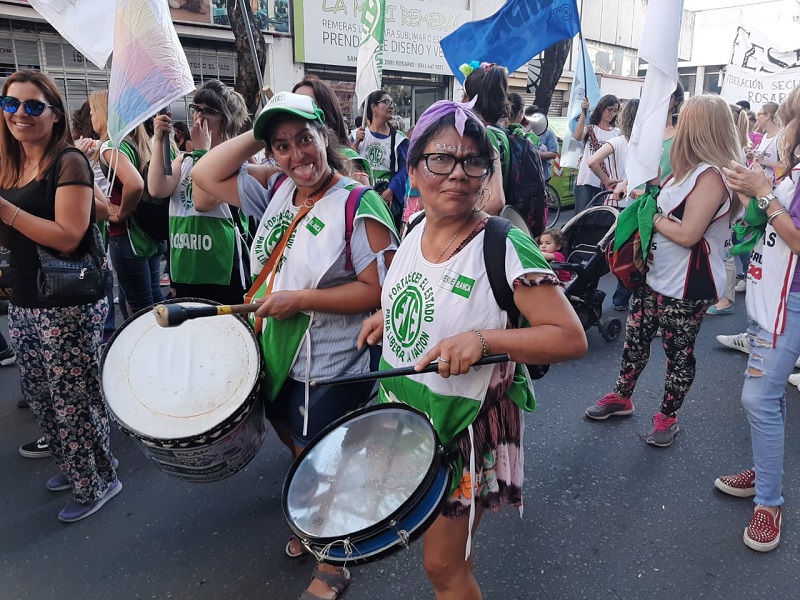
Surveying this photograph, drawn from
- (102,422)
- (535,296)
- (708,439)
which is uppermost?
(535,296)

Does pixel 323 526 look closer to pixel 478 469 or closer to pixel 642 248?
pixel 478 469

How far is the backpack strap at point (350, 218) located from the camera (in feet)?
6.84

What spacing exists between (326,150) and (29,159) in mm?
1389

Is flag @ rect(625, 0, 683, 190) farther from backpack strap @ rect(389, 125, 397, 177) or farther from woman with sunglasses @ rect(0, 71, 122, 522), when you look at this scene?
backpack strap @ rect(389, 125, 397, 177)

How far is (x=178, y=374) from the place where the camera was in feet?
6.95

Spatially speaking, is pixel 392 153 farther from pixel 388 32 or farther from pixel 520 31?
pixel 388 32

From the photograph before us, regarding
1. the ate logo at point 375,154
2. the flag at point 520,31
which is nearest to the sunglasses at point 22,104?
the flag at point 520,31

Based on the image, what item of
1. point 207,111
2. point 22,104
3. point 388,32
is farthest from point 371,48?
point 388,32

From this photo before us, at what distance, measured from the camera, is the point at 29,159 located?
2588 millimetres

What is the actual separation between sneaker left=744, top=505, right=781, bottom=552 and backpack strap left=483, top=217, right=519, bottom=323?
1827mm

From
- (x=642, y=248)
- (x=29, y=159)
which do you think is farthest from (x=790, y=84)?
(x=29, y=159)

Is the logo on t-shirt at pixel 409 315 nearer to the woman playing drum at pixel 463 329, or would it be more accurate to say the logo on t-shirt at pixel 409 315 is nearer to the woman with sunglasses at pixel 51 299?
the woman playing drum at pixel 463 329

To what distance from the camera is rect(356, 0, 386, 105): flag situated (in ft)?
16.8

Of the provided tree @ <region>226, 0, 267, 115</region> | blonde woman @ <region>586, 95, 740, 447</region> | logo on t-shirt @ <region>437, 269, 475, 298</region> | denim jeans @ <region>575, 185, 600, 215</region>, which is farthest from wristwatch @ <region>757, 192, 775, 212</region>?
tree @ <region>226, 0, 267, 115</region>
